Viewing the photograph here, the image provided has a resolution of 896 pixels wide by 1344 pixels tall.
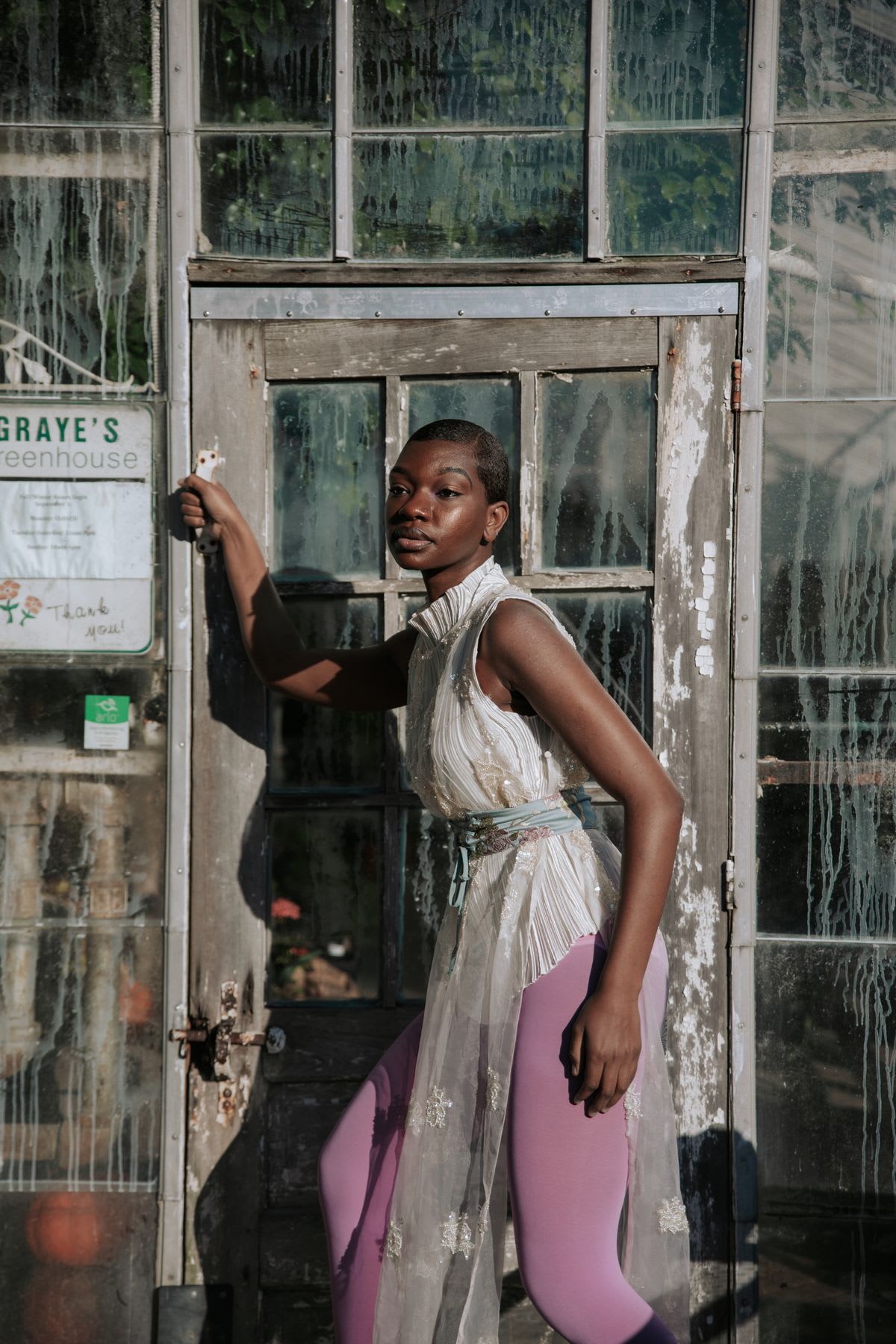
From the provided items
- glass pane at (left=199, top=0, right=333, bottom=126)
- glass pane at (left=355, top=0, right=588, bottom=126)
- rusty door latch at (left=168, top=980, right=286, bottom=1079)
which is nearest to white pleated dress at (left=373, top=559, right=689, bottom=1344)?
rusty door latch at (left=168, top=980, right=286, bottom=1079)

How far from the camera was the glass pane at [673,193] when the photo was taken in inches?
104

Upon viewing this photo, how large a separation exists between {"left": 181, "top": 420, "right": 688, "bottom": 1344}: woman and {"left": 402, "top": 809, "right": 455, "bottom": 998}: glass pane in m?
0.47

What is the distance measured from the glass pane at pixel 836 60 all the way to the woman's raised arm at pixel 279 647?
1530 mm

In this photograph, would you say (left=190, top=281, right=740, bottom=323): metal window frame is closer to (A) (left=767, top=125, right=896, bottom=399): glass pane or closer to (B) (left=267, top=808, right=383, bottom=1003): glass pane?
(A) (left=767, top=125, right=896, bottom=399): glass pane

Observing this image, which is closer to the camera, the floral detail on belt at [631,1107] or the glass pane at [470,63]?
the floral detail on belt at [631,1107]

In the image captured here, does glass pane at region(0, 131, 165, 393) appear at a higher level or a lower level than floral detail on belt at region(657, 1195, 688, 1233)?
higher

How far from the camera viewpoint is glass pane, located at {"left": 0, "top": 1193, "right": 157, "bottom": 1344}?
2.67 metres

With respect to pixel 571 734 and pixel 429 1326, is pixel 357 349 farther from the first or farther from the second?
pixel 429 1326

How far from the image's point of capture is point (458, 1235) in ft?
6.60

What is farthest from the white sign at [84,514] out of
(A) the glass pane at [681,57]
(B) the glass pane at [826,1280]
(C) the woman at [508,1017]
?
(B) the glass pane at [826,1280]

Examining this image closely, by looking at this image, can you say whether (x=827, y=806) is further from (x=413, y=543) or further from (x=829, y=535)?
(x=413, y=543)

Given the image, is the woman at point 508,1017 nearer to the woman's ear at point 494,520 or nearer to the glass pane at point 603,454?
the woman's ear at point 494,520

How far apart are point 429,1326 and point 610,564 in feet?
5.23

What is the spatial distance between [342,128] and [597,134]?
59 centimetres
